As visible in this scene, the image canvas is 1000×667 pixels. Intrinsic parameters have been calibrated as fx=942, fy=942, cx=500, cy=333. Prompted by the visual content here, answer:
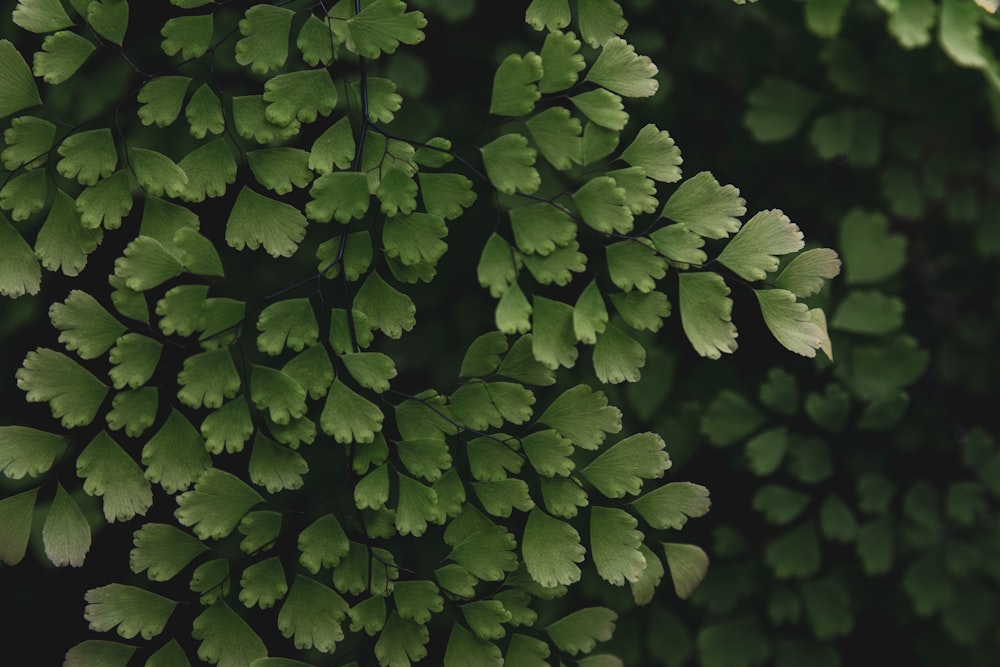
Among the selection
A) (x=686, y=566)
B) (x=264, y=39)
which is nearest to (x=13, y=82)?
(x=264, y=39)

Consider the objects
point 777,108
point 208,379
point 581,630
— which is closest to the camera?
point 208,379

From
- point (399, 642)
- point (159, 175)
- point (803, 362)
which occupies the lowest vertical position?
point (803, 362)

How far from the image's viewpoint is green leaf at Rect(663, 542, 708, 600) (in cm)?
77

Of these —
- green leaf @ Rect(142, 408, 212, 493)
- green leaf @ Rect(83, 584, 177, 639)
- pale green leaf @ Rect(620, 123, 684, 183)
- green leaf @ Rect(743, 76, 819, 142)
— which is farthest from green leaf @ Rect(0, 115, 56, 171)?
green leaf @ Rect(743, 76, 819, 142)

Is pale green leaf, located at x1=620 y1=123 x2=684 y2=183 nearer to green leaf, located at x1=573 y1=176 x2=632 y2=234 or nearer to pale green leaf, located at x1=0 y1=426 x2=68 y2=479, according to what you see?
green leaf, located at x1=573 y1=176 x2=632 y2=234

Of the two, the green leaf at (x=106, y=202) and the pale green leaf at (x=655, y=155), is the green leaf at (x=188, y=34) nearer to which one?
the green leaf at (x=106, y=202)

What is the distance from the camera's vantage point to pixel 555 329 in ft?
2.23

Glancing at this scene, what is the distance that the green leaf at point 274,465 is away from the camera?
67 centimetres

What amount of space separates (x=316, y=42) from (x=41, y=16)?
0.64 ft

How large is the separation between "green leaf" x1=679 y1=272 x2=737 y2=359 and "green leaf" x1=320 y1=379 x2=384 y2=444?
23 cm

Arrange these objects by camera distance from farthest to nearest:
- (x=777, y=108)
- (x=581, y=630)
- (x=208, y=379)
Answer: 1. (x=777, y=108)
2. (x=581, y=630)
3. (x=208, y=379)

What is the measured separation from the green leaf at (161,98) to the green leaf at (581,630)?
0.48 m

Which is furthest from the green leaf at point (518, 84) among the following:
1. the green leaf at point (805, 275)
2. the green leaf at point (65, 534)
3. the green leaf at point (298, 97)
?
the green leaf at point (65, 534)

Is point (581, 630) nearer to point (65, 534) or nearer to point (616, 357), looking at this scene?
point (616, 357)
